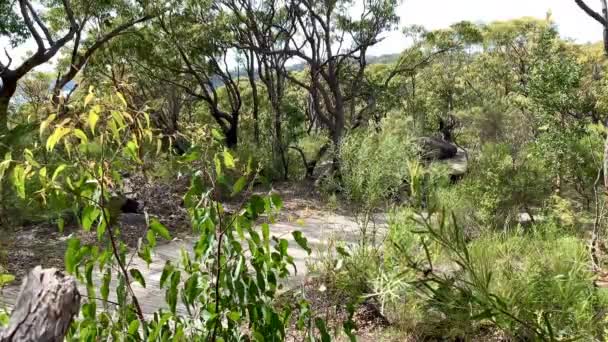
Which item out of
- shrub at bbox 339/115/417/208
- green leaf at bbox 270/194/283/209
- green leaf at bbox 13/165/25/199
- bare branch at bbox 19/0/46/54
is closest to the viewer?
green leaf at bbox 13/165/25/199

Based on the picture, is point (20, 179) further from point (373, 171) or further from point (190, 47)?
point (190, 47)

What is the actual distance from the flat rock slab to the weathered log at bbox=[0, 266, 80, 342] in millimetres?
354

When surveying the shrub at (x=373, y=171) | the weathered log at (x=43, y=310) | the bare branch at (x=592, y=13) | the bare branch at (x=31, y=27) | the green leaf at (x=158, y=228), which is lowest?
the shrub at (x=373, y=171)

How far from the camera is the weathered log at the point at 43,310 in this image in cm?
79

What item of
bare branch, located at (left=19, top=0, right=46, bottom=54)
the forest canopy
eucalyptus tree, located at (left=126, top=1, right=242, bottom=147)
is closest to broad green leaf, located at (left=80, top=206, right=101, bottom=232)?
the forest canopy

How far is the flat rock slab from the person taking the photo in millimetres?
4291

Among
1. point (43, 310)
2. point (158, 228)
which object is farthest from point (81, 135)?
point (43, 310)

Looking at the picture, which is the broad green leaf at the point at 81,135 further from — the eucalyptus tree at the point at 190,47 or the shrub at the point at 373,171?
the eucalyptus tree at the point at 190,47

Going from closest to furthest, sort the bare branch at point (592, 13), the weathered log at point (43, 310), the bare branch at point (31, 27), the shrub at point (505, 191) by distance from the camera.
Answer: the weathered log at point (43, 310)
the bare branch at point (592, 13)
the shrub at point (505, 191)
the bare branch at point (31, 27)

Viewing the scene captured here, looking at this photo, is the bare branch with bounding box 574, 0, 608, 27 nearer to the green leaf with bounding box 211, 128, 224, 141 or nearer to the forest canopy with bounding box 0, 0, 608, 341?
the forest canopy with bounding box 0, 0, 608, 341

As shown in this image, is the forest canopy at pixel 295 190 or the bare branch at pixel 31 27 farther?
the bare branch at pixel 31 27

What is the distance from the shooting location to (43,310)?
0.81m

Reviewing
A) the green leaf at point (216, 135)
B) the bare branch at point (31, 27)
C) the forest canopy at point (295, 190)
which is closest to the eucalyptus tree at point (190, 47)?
the forest canopy at point (295, 190)

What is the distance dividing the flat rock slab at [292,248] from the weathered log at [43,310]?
1.16 feet
